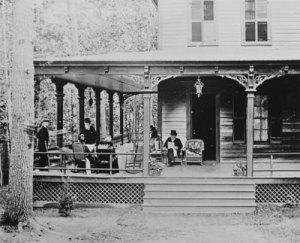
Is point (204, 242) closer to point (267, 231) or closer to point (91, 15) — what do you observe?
point (267, 231)

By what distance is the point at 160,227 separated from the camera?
35.8 feet

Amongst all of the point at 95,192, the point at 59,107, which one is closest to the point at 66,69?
the point at 59,107

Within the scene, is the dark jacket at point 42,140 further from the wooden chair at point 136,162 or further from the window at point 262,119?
the window at point 262,119

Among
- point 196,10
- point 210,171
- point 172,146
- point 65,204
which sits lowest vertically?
point 65,204

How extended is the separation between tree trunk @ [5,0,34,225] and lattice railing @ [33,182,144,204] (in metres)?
2.96

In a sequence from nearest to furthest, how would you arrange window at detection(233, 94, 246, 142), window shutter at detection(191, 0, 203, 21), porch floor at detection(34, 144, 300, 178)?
porch floor at detection(34, 144, 300, 178) < window at detection(233, 94, 246, 142) < window shutter at detection(191, 0, 203, 21)

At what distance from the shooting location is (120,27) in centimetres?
3997

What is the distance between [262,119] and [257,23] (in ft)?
11.8

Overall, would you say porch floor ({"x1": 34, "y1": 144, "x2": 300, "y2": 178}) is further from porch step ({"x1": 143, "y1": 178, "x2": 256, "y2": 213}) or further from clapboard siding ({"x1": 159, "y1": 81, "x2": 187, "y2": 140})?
clapboard siding ({"x1": 159, "y1": 81, "x2": 187, "y2": 140})

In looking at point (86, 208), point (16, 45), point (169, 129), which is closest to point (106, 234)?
point (86, 208)

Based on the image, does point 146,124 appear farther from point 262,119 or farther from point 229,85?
point 262,119

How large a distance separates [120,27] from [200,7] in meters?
23.3

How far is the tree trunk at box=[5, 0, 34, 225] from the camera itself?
1034 centimetres

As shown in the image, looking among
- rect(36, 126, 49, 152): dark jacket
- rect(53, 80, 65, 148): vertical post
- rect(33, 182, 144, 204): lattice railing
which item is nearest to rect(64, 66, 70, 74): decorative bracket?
rect(53, 80, 65, 148): vertical post
